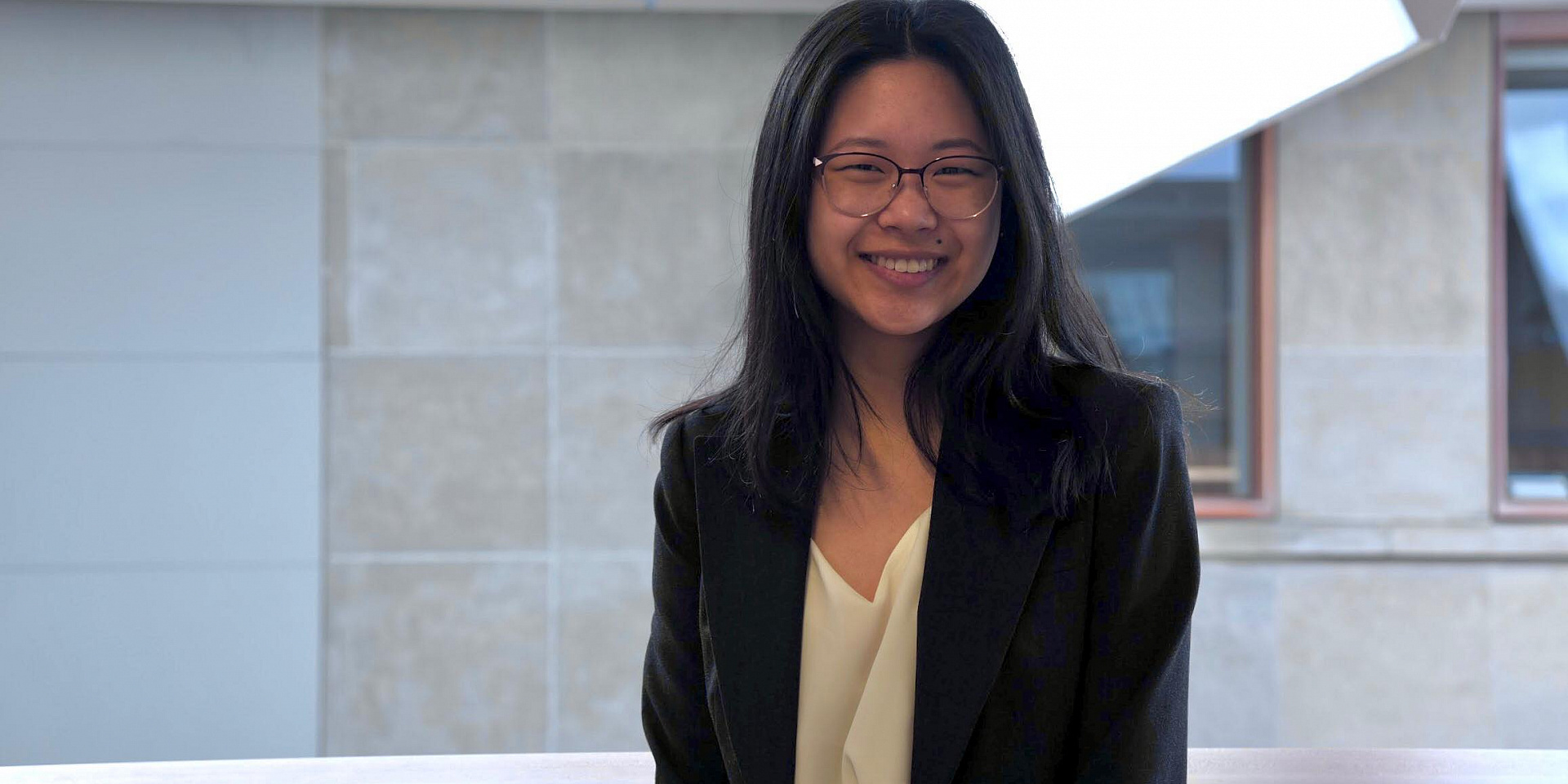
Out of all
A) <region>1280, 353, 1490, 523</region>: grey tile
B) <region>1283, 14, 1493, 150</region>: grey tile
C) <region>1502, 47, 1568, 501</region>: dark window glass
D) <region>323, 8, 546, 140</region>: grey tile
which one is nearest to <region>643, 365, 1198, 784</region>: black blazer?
<region>323, 8, 546, 140</region>: grey tile

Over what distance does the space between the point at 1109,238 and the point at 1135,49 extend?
2.82 metres

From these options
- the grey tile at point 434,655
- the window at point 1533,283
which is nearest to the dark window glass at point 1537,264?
the window at point 1533,283

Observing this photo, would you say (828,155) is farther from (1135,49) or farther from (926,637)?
(1135,49)

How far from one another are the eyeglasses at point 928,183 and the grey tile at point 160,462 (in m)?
3.66

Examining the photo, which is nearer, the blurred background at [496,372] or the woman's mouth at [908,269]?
the woman's mouth at [908,269]

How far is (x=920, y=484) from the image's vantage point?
127 cm

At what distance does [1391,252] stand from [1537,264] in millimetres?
588

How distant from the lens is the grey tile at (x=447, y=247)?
4.38 m

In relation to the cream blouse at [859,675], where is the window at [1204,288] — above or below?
above

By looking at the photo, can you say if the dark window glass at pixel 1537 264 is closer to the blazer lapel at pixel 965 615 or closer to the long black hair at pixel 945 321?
the long black hair at pixel 945 321

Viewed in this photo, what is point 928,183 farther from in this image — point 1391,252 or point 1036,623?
point 1391,252

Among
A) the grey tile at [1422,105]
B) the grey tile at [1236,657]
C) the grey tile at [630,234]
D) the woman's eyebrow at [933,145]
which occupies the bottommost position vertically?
the grey tile at [1236,657]

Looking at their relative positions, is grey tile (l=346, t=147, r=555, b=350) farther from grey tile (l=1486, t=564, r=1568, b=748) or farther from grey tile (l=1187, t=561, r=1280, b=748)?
grey tile (l=1486, t=564, r=1568, b=748)

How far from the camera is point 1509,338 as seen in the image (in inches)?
180
